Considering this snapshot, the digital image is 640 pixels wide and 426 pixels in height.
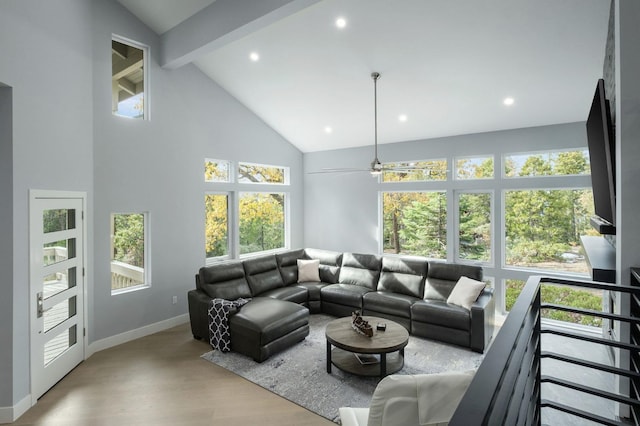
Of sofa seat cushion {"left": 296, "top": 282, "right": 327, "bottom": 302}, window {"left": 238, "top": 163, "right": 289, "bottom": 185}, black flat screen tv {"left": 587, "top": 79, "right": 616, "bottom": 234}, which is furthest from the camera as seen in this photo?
window {"left": 238, "top": 163, "right": 289, "bottom": 185}

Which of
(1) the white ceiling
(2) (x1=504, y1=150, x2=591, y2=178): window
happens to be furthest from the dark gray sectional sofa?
(1) the white ceiling

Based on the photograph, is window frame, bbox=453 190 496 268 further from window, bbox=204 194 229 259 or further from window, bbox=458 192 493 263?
window, bbox=204 194 229 259

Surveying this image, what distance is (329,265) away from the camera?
6.32 metres

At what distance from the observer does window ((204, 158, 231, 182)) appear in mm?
5891

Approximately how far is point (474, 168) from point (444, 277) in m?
1.99

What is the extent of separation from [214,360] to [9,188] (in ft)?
8.94

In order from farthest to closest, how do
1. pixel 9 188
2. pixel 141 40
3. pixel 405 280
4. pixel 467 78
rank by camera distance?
pixel 405 280, pixel 141 40, pixel 467 78, pixel 9 188

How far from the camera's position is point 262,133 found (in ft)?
22.2

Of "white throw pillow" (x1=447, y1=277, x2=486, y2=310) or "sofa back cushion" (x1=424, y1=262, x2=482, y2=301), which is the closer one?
"white throw pillow" (x1=447, y1=277, x2=486, y2=310)

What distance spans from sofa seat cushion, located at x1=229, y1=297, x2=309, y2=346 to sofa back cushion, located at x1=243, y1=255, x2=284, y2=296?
78 centimetres

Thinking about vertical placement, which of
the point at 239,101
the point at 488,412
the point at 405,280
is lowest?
the point at 405,280

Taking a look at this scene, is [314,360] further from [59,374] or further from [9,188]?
[9,188]

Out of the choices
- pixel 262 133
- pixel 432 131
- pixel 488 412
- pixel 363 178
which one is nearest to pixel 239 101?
pixel 262 133

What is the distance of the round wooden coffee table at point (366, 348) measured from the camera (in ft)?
11.5
